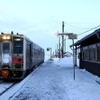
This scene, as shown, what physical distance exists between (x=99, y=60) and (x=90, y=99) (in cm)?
767

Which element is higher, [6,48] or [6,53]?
[6,48]

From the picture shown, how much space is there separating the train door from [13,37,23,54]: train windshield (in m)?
0.37

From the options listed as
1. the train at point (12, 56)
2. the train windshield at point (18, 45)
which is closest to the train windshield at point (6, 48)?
the train at point (12, 56)

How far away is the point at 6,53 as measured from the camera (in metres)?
14.3

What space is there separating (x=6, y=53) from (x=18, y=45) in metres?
0.90

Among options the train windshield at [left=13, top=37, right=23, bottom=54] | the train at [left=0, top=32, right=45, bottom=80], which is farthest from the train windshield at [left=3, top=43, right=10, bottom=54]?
the train windshield at [left=13, top=37, right=23, bottom=54]

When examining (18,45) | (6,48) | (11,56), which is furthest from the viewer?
(18,45)

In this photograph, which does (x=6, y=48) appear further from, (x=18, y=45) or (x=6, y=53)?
(x=18, y=45)

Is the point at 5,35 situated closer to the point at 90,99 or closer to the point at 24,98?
the point at 24,98

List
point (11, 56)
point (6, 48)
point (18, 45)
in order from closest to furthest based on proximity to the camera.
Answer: point (11, 56) → point (6, 48) → point (18, 45)

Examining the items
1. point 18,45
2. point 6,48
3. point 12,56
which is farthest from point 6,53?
point 18,45

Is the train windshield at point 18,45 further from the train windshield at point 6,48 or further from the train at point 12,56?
the train windshield at point 6,48

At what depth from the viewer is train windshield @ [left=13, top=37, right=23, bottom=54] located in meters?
14.4

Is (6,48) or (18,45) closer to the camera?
(6,48)
